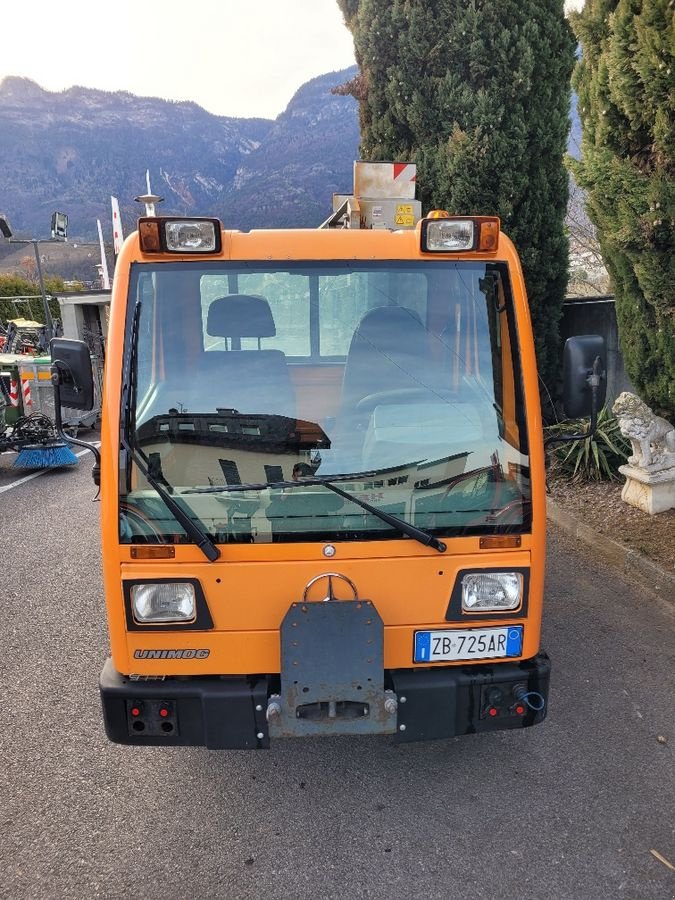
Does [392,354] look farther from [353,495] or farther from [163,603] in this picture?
[163,603]

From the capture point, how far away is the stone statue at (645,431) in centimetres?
558

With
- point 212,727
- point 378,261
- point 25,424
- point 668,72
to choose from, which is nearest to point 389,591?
point 212,727

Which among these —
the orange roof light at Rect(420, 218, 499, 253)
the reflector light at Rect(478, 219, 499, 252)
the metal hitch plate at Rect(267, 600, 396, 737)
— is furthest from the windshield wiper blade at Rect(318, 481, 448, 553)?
the reflector light at Rect(478, 219, 499, 252)

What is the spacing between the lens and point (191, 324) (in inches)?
104

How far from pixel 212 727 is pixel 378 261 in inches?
76.2

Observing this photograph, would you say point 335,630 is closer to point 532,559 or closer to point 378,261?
point 532,559

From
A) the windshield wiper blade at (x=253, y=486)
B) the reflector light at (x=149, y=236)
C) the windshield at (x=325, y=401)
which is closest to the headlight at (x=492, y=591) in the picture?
the windshield at (x=325, y=401)

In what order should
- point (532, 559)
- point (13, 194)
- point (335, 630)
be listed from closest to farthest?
point (335, 630), point (532, 559), point (13, 194)

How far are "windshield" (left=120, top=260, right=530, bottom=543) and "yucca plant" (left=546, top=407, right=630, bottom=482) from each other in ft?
14.3

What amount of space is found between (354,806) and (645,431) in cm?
418

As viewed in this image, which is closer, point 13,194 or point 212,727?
point 212,727

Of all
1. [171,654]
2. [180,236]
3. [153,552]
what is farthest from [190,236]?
[171,654]

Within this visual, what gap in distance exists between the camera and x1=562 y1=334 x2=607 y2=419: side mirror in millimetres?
2695

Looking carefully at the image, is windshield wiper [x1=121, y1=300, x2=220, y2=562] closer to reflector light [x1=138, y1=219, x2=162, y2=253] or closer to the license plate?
reflector light [x1=138, y1=219, x2=162, y2=253]
